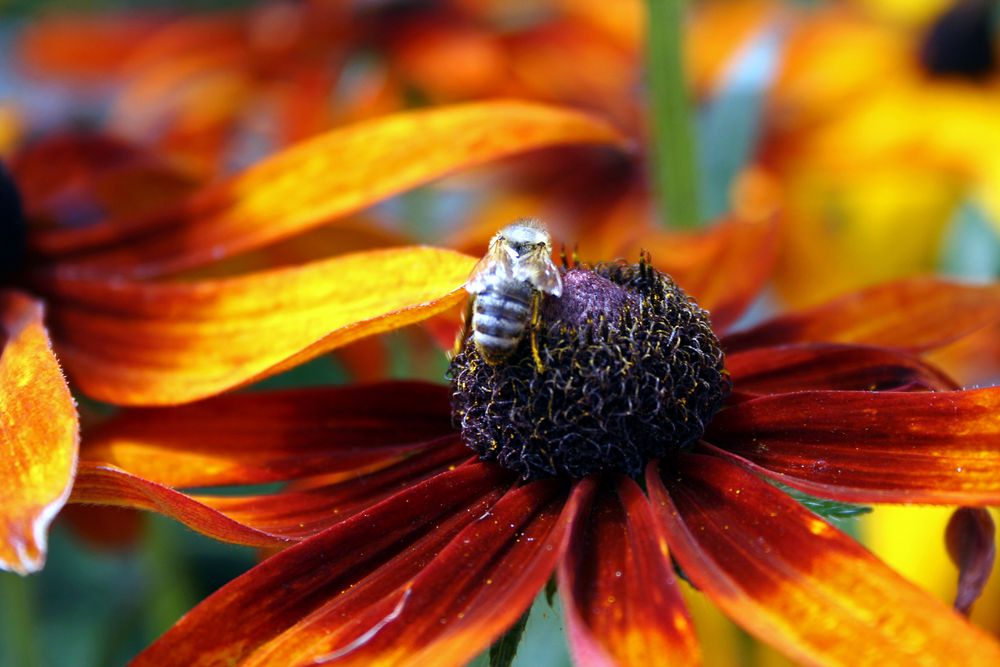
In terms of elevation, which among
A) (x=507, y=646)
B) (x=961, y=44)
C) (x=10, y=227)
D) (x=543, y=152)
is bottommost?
(x=507, y=646)

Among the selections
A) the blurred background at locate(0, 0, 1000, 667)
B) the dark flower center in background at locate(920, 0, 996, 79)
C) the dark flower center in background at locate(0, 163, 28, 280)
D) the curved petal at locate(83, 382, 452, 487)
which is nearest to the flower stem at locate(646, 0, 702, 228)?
the blurred background at locate(0, 0, 1000, 667)

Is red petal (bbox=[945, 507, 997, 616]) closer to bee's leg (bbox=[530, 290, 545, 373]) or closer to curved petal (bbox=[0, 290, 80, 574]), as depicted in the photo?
bee's leg (bbox=[530, 290, 545, 373])

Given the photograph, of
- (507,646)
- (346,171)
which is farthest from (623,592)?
(346,171)

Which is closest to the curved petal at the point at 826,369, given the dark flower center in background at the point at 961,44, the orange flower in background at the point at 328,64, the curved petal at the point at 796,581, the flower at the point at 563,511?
the flower at the point at 563,511

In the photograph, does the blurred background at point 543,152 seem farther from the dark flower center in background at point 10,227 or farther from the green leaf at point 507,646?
the green leaf at point 507,646

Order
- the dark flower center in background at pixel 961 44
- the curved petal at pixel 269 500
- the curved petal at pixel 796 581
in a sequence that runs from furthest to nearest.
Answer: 1. the dark flower center in background at pixel 961 44
2. the curved petal at pixel 269 500
3. the curved petal at pixel 796 581

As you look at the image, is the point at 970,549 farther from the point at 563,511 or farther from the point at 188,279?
the point at 188,279
